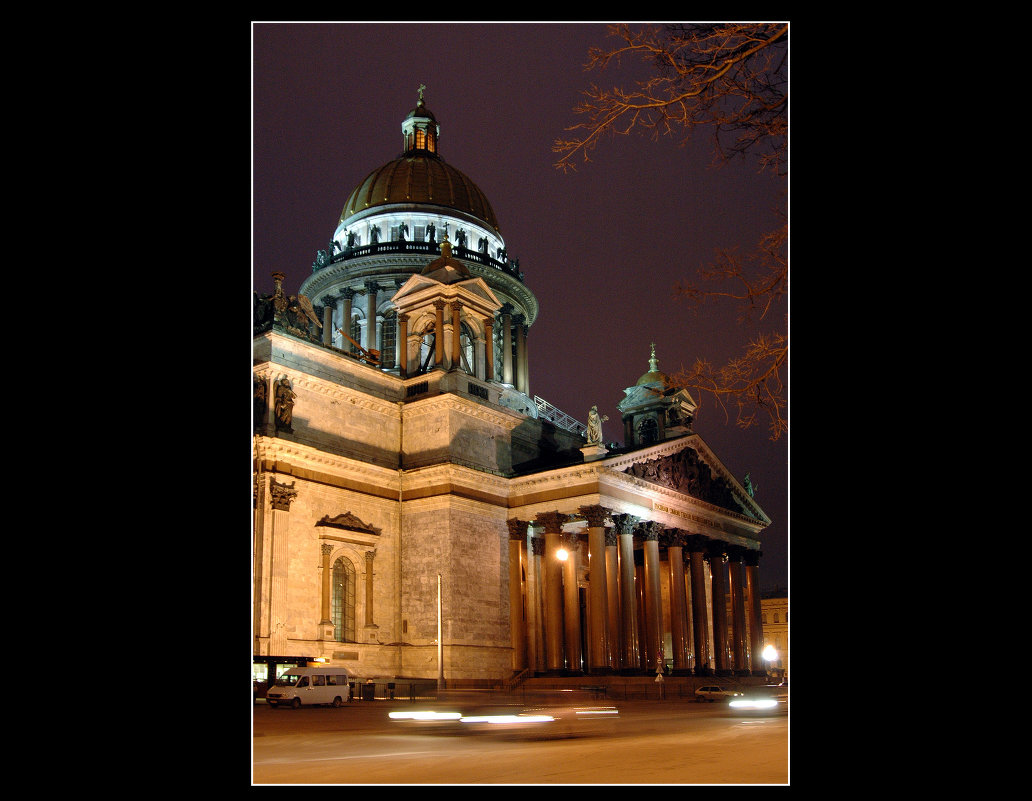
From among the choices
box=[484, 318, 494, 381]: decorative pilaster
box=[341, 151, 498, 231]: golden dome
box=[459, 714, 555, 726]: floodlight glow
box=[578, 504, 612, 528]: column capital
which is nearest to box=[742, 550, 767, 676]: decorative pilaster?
box=[578, 504, 612, 528]: column capital

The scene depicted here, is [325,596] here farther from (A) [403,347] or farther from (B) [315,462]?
(A) [403,347]

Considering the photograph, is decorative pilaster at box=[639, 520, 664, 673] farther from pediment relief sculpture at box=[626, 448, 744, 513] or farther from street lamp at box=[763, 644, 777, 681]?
street lamp at box=[763, 644, 777, 681]

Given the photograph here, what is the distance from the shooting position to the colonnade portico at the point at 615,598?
46.1 metres

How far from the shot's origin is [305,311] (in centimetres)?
4444

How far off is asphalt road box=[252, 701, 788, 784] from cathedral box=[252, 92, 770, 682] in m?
14.3

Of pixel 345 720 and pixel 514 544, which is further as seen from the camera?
pixel 514 544

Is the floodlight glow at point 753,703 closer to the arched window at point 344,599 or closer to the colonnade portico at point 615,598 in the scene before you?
the colonnade portico at point 615,598

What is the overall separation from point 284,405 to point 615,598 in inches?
714

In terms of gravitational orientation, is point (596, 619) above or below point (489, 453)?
below

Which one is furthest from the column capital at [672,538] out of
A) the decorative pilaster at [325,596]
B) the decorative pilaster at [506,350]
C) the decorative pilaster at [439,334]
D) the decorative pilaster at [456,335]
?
the decorative pilaster at [506,350]
